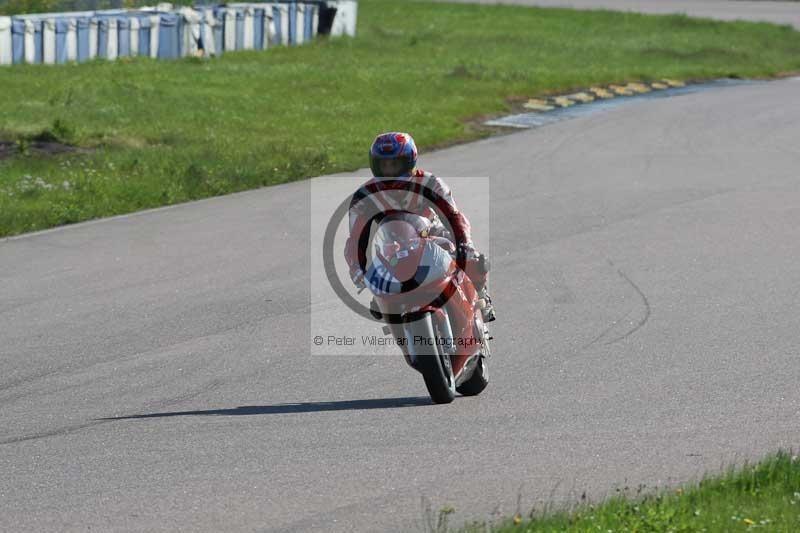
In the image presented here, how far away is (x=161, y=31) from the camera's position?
96.1 ft

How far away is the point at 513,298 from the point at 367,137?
31.6 feet

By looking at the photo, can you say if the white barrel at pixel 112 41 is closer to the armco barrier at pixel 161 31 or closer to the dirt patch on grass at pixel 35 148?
the armco barrier at pixel 161 31

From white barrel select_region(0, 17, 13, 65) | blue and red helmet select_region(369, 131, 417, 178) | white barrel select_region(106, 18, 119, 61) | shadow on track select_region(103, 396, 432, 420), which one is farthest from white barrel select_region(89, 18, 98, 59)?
blue and red helmet select_region(369, 131, 417, 178)

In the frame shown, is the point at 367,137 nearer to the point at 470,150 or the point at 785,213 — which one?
the point at 470,150

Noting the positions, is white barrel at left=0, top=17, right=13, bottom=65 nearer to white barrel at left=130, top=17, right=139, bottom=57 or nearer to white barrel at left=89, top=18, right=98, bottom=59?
white barrel at left=89, top=18, right=98, bottom=59

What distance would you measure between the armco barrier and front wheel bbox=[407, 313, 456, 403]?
1992 cm

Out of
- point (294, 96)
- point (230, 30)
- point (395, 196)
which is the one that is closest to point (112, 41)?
point (230, 30)

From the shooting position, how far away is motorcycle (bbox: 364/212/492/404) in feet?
26.5

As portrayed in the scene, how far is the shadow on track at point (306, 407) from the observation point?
8336 mm

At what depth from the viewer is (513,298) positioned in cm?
1172

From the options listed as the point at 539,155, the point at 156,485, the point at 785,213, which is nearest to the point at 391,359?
the point at 156,485

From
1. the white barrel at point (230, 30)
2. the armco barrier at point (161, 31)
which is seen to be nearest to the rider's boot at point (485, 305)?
the armco barrier at point (161, 31)

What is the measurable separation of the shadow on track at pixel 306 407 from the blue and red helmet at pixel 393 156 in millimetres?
1398

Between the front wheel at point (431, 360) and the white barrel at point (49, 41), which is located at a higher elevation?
the front wheel at point (431, 360)
